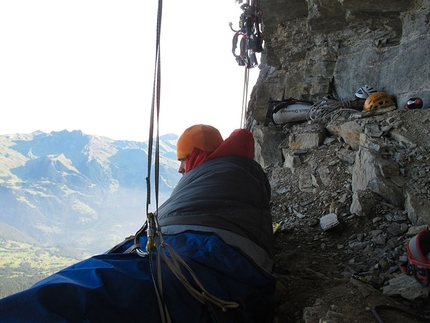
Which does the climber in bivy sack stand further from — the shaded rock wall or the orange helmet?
the shaded rock wall

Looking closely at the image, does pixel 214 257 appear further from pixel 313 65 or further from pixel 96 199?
pixel 96 199

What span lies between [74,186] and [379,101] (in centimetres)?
10467

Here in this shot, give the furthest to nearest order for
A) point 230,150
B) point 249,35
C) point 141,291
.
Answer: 1. point 249,35
2. point 230,150
3. point 141,291

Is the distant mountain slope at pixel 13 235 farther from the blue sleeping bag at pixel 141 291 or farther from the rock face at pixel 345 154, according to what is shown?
the blue sleeping bag at pixel 141 291

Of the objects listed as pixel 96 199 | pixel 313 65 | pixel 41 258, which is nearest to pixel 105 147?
pixel 96 199

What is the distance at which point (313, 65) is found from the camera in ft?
20.4

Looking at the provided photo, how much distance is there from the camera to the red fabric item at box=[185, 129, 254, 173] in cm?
251

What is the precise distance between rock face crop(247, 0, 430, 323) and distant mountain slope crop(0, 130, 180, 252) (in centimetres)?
7069

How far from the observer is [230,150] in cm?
251

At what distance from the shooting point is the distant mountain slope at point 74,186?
79.5 meters

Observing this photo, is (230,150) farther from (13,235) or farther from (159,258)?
(13,235)

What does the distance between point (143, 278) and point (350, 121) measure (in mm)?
3724

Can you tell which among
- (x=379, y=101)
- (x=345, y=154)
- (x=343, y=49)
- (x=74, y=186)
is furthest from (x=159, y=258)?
(x=74, y=186)

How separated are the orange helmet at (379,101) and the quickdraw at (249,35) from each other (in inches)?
98.6
